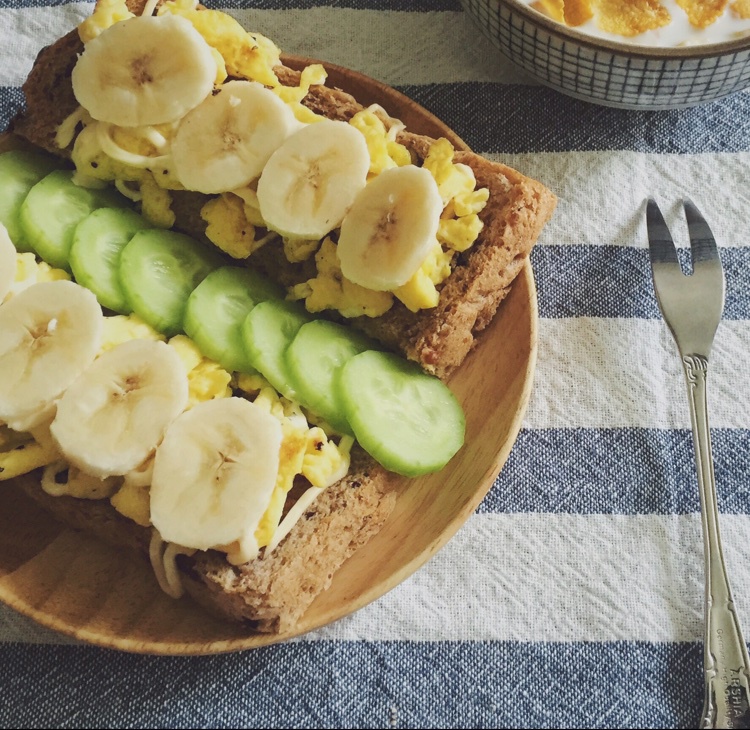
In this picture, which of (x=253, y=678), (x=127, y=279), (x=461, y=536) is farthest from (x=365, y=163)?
(x=253, y=678)

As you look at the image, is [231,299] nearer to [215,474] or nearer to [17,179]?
[215,474]

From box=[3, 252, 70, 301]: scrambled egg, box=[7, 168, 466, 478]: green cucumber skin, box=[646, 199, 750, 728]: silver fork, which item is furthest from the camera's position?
box=[3, 252, 70, 301]: scrambled egg

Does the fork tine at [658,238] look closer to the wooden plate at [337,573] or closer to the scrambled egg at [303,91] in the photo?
the wooden plate at [337,573]

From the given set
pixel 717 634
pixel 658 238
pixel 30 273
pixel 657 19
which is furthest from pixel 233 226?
pixel 717 634

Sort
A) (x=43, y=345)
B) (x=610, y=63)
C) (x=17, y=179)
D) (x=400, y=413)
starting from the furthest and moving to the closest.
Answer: (x=17, y=179), (x=610, y=63), (x=400, y=413), (x=43, y=345)

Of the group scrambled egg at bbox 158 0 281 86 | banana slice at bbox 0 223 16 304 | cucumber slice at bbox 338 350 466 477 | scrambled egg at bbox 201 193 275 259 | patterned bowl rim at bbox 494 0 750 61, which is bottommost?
cucumber slice at bbox 338 350 466 477

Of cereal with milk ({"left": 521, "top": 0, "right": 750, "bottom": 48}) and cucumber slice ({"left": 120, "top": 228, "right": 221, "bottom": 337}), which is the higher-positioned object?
cereal with milk ({"left": 521, "top": 0, "right": 750, "bottom": 48})

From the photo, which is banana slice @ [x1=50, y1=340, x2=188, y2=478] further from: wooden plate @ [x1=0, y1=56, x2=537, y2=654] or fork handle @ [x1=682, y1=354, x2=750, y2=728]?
fork handle @ [x1=682, y1=354, x2=750, y2=728]

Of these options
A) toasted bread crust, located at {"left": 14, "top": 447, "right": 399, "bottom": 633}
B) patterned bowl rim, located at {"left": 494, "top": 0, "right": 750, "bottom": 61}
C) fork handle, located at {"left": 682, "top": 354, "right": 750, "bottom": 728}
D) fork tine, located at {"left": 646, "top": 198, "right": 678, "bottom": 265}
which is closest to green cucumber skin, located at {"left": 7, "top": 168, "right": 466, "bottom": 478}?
toasted bread crust, located at {"left": 14, "top": 447, "right": 399, "bottom": 633}

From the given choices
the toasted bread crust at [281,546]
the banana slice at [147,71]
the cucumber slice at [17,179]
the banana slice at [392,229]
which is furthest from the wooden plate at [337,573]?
the banana slice at [147,71]
